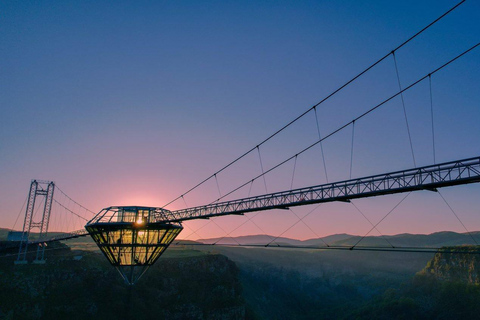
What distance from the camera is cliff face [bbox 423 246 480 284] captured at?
11660 cm

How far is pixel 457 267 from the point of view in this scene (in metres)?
125

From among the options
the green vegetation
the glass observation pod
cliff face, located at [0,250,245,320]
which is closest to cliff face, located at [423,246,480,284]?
the green vegetation

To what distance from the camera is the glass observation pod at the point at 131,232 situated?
46.1 metres

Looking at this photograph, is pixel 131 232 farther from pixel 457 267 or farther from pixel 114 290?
pixel 457 267

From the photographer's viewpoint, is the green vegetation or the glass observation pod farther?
the green vegetation

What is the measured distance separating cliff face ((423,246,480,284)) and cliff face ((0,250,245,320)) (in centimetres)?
8408

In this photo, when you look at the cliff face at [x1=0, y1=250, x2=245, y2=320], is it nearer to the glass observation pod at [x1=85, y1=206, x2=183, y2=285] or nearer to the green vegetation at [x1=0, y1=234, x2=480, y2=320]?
the green vegetation at [x1=0, y1=234, x2=480, y2=320]

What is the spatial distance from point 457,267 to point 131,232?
430 ft

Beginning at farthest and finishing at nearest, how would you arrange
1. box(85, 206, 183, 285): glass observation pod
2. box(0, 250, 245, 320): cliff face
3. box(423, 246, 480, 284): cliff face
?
box(423, 246, 480, 284): cliff face
box(0, 250, 245, 320): cliff face
box(85, 206, 183, 285): glass observation pod

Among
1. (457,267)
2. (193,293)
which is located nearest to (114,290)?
(193,293)

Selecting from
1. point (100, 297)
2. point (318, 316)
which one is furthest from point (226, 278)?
point (318, 316)

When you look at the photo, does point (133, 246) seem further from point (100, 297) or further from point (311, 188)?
point (100, 297)

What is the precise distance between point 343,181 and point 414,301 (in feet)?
367

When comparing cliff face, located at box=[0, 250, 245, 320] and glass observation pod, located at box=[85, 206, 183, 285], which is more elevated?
glass observation pod, located at box=[85, 206, 183, 285]
